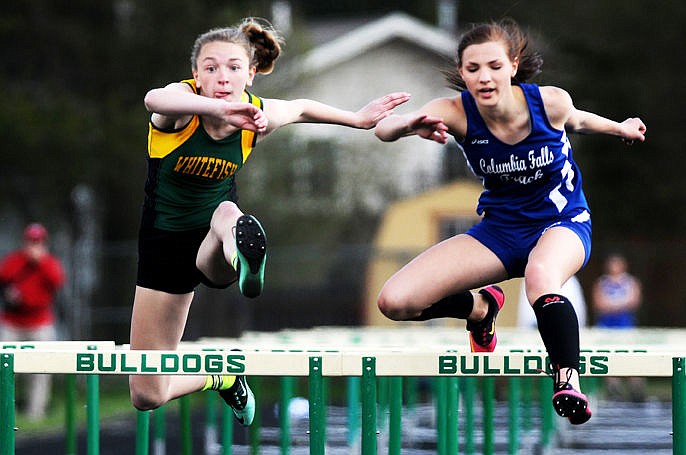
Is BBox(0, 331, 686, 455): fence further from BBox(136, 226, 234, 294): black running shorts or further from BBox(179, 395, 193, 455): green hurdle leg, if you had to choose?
BBox(179, 395, 193, 455): green hurdle leg

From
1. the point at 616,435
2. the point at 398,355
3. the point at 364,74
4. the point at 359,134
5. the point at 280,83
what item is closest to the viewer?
the point at 398,355

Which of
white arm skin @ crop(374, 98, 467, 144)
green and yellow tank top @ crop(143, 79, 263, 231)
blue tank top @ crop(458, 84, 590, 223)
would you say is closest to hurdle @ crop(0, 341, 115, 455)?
green and yellow tank top @ crop(143, 79, 263, 231)

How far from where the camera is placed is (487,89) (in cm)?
552

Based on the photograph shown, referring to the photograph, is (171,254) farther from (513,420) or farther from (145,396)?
(513,420)

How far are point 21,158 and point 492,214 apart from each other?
11.4 metres

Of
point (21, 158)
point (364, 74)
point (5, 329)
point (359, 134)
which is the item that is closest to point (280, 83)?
point (359, 134)

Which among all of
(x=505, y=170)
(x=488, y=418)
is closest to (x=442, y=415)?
(x=488, y=418)

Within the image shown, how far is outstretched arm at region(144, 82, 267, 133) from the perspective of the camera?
509 centimetres

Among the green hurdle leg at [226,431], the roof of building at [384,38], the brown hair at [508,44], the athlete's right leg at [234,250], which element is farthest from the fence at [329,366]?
the roof of building at [384,38]

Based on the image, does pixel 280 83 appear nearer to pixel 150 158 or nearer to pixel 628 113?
pixel 628 113

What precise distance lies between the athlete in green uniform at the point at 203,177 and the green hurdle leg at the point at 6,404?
33.8 inches

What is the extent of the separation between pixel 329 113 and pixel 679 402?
188 centimetres

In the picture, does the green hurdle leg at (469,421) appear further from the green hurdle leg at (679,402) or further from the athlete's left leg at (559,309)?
the green hurdle leg at (679,402)

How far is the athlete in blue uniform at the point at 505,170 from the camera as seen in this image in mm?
5543
